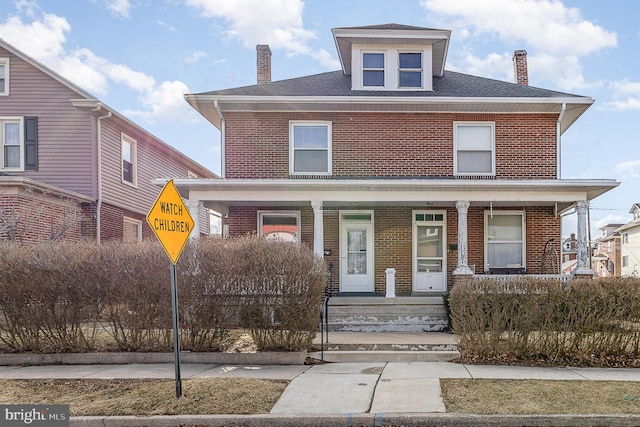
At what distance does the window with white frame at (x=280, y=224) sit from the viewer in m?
13.9

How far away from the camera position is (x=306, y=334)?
26.7 ft

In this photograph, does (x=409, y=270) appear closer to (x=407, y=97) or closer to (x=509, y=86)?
(x=407, y=97)

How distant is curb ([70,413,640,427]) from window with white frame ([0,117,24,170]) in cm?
1306

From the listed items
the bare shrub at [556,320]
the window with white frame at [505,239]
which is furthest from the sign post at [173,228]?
the window with white frame at [505,239]

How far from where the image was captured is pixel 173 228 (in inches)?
244

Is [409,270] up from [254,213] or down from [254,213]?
down

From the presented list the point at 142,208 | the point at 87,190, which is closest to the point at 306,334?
the point at 87,190

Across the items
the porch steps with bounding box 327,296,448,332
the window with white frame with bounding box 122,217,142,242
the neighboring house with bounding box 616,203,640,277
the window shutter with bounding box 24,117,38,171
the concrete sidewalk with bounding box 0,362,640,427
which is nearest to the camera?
the concrete sidewalk with bounding box 0,362,640,427

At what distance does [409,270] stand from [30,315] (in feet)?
31.0

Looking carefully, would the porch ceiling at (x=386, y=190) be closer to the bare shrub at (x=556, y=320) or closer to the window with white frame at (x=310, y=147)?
the window with white frame at (x=310, y=147)

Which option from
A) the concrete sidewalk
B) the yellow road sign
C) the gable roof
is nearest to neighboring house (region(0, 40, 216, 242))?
the gable roof

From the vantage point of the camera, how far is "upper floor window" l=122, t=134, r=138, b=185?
56.7ft

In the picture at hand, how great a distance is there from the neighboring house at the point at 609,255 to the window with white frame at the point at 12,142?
135 feet

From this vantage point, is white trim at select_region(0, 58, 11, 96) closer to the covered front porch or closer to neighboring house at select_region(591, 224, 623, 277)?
the covered front porch
